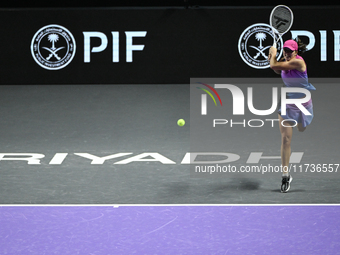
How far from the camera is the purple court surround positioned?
16.4ft

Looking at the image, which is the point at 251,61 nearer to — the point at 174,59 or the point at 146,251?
the point at 174,59

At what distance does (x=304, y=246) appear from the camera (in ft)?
16.5

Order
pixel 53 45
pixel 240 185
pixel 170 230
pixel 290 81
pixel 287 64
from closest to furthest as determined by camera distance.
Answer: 1. pixel 170 230
2. pixel 287 64
3. pixel 290 81
4. pixel 240 185
5. pixel 53 45

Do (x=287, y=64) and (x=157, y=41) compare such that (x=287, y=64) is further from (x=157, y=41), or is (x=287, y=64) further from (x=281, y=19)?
(x=157, y=41)

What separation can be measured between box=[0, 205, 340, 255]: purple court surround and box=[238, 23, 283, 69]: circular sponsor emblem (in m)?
8.35

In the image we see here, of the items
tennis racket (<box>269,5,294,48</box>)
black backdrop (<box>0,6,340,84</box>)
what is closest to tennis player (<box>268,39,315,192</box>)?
tennis racket (<box>269,5,294,48</box>)

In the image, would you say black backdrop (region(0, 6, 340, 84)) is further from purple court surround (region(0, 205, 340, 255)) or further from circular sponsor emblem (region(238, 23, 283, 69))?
purple court surround (region(0, 205, 340, 255))

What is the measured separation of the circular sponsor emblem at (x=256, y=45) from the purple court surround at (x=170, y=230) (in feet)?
27.4

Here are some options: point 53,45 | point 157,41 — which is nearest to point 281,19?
point 157,41

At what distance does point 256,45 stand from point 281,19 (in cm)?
668

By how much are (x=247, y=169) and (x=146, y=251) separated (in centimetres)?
314

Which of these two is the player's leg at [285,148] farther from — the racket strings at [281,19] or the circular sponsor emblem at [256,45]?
the circular sponsor emblem at [256,45]

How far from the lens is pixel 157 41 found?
14.1 meters

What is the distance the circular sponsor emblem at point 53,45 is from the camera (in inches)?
549
